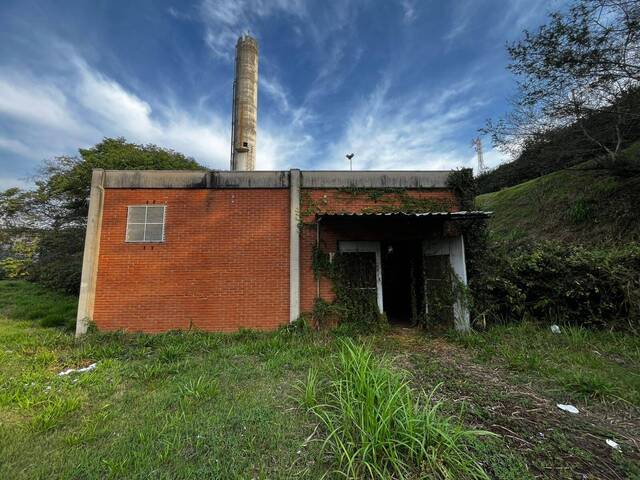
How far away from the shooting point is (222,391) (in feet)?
12.2

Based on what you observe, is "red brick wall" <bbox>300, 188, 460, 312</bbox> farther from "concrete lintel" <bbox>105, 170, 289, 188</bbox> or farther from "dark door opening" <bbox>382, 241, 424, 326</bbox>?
"dark door opening" <bbox>382, 241, 424, 326</bbox>

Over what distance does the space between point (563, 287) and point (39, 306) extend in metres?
16.0

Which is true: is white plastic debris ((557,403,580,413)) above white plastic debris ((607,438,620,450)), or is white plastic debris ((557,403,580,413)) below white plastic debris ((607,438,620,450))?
above

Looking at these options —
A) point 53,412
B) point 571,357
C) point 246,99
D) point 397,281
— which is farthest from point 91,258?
point 571,357

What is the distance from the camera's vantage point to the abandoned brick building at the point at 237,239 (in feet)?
21.4

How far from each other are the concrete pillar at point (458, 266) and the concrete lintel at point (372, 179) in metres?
1.60

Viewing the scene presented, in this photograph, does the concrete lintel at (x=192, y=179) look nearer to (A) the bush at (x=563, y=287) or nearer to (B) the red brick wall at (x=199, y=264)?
(B) the red brick wall at (x=199, y=264)

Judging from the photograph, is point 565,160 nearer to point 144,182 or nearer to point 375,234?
point 375,234

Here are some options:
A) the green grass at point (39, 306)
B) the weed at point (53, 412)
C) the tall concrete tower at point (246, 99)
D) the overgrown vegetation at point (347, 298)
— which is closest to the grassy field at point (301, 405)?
the weed at point (53, 412)

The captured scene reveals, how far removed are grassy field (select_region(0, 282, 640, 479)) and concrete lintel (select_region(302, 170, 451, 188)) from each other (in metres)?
3.69

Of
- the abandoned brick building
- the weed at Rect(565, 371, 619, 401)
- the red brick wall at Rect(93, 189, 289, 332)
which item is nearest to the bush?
the abandoned brick building

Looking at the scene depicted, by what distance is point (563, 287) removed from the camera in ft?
19.3

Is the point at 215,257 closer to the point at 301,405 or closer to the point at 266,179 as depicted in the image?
the point at 266,179

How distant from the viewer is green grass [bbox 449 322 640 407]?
3.47m
